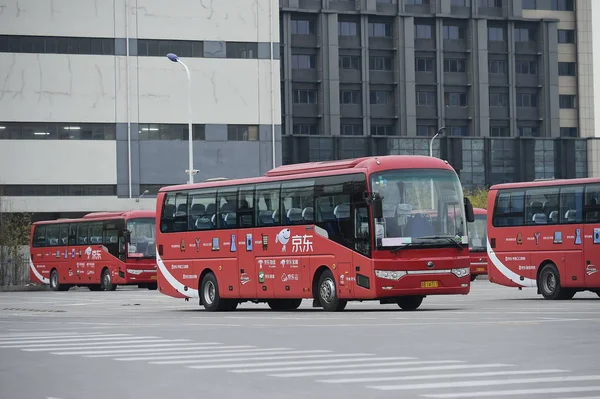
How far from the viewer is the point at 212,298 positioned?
34906 mm

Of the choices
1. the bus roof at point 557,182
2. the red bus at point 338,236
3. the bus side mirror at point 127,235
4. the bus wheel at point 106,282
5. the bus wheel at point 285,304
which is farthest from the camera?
the bus wheel at point 106,282

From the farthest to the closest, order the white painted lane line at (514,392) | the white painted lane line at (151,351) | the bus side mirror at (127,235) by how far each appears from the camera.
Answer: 1. the bus side mirror at (127,235)
2. the white painted lane line at (151,351)
3. the white painted lane line at (514,392)

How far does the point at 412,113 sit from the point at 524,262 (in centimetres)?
9235

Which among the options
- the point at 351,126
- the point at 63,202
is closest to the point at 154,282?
the point at 63,202

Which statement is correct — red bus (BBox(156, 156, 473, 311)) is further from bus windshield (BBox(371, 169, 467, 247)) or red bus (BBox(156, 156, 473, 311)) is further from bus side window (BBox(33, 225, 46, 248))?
bus side window (BBox(33, 225, 46, 248))

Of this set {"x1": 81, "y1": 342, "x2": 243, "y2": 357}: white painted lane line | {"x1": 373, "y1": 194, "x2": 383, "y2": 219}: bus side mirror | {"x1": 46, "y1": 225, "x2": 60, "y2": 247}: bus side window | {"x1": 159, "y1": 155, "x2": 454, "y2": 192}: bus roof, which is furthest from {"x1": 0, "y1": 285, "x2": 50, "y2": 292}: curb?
{"x1": 81, "y1": 342, "x2": 243, "y2": 357}: white painted lane line

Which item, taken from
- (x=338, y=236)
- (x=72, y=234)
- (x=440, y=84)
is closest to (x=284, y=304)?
(x=338, y=236)

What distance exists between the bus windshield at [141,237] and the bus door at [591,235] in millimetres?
25180

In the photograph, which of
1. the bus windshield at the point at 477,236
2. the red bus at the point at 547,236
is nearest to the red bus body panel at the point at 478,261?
the bus windshield at the point at 477,236

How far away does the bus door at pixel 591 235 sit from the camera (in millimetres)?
35000

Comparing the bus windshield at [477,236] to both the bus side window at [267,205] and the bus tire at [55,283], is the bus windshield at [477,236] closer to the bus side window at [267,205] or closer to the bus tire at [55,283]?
the bus tire at [55,283]

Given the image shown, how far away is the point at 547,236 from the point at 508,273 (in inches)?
77.4

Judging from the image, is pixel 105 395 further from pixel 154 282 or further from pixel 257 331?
pixel 154 282

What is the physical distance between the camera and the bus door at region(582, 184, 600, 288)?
35000 mm
